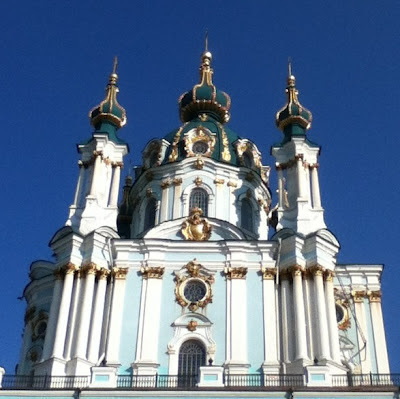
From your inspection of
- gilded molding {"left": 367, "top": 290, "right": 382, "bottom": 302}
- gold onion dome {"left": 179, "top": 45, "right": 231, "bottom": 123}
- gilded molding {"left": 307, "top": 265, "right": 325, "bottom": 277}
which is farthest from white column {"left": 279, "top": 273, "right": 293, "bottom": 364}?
gold onion dome {"left": 179, "top": 45, "right": 231, "bottom": 123}

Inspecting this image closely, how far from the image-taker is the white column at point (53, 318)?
2411 cm

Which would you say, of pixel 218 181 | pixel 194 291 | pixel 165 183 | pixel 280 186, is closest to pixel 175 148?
pixel 165 183

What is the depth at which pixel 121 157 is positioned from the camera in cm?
2989

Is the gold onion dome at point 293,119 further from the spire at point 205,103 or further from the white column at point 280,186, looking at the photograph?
the spire at point 205,103

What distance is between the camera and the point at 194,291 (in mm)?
25672

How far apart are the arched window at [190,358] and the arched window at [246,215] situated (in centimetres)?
647

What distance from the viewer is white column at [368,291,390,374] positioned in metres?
25.6

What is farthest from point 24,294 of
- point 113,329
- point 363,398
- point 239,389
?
point 363,398

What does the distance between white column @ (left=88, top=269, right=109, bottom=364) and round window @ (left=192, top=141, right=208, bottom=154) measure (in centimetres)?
742

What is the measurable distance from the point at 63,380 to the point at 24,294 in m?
7.20

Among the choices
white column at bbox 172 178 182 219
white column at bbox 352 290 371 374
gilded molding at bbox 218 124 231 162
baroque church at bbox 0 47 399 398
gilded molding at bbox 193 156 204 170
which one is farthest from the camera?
gilded molding at bbox 218 124 231 162

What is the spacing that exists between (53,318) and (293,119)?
12090mm

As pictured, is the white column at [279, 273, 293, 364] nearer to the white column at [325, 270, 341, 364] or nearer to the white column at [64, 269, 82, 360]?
the white column at [325, 270, 341, 364]

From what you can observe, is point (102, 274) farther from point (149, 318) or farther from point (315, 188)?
point (315, 188)
